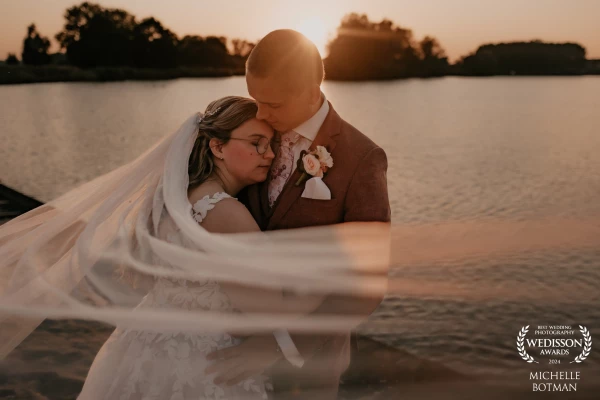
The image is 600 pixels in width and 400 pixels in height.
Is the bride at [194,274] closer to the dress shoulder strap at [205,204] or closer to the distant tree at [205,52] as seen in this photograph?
the dress shoulder strap at [205,204]

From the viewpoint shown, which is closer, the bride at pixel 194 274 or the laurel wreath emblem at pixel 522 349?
the bride at pixel 194 274

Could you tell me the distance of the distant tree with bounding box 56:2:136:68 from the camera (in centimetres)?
4144

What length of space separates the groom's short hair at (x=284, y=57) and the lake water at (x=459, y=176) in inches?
255

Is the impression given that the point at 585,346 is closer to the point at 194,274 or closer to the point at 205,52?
the point at 194,274

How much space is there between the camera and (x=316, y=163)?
242cm

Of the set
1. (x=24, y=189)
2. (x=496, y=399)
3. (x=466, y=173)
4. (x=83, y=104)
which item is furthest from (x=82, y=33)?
(x=496, y=399)

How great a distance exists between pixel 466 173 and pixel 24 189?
1412cm

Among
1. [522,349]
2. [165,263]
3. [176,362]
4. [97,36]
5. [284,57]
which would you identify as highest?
[97,36]

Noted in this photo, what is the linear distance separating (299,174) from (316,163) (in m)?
0.10

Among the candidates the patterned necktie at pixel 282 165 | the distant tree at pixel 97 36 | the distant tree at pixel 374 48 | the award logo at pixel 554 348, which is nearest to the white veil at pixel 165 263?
the patterned necktie at pixel 282 165

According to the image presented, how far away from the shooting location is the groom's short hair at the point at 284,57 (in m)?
2.40

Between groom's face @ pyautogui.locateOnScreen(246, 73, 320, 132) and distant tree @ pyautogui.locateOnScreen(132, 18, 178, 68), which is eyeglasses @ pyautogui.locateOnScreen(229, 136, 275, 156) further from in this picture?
distant tree @ pyautogui.locateOnScreen(132, 18, 178, 68)

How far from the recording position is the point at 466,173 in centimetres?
2209

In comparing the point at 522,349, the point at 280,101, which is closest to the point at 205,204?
the point at 280,101
